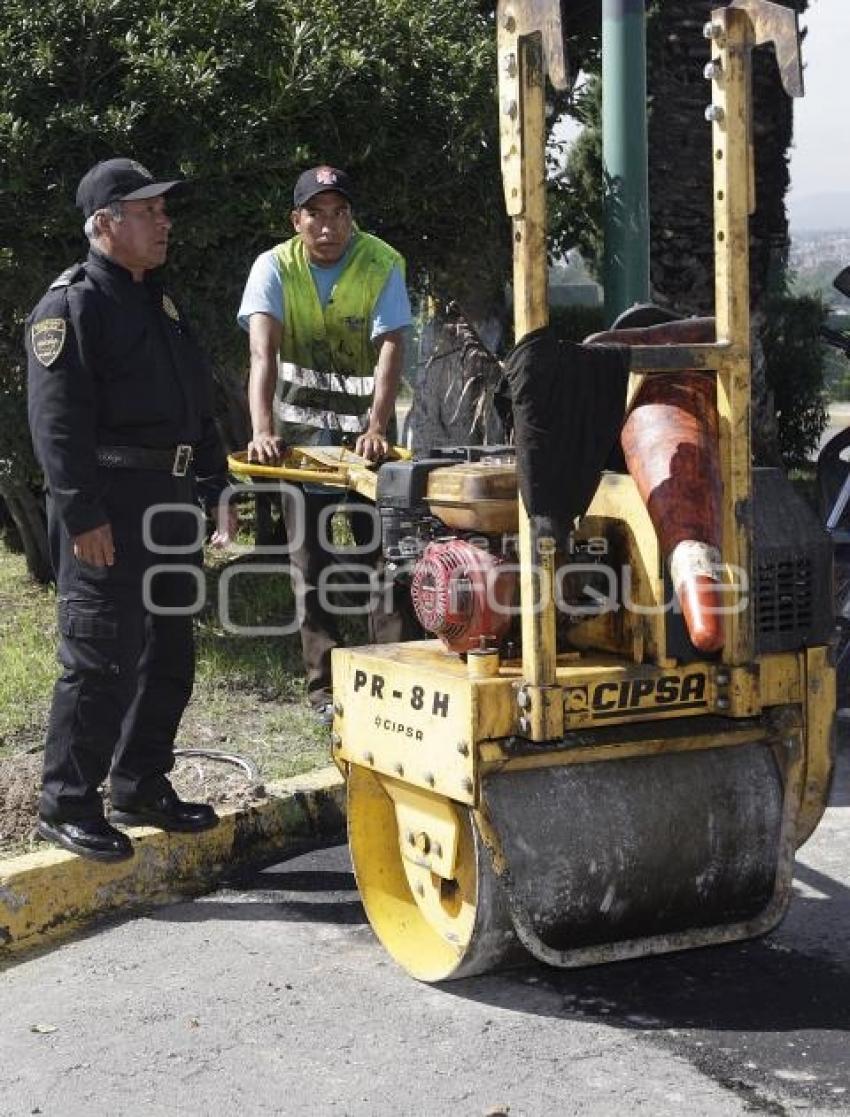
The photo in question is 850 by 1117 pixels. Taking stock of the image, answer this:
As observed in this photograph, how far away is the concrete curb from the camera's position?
4.90m

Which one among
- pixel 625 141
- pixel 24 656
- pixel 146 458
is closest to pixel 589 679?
pixel 146 458

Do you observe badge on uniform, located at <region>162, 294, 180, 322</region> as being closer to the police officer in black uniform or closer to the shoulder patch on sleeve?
the police officer in black uniform

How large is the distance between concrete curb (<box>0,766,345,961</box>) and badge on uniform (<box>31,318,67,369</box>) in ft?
4.75

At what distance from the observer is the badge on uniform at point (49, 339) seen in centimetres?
496

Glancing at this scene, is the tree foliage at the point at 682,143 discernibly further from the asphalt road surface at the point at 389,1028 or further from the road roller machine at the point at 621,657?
the asphalt road surface at the point at 389,1028

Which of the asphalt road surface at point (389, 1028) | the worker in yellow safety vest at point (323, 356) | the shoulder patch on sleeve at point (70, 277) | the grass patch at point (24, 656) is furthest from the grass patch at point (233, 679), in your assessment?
the shoulder patch on sleeve at point (70, 277)

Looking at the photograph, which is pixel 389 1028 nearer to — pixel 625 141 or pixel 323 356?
pixel 323 356

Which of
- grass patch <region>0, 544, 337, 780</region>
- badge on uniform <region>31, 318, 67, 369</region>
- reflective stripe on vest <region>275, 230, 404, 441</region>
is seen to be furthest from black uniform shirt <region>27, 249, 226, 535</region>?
grass patch <region>0, 544, 337, 780</region>

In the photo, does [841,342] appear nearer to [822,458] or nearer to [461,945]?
[822,458]

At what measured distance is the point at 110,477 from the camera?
513cm

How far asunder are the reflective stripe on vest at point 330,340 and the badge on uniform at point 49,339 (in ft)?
4.70

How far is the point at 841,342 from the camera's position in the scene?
24.3ft

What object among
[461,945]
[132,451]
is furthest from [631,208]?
[461,945]

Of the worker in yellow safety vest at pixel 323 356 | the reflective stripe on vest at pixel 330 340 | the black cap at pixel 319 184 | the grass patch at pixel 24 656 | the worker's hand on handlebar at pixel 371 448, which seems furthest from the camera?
the grass patch at pixel 24 656
